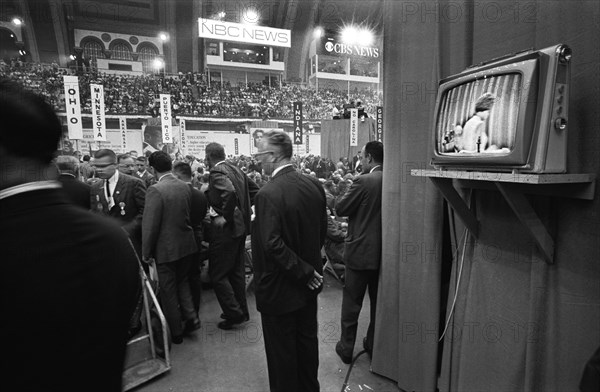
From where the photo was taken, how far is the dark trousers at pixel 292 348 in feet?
6.94

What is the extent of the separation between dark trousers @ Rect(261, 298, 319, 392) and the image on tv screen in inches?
52.0

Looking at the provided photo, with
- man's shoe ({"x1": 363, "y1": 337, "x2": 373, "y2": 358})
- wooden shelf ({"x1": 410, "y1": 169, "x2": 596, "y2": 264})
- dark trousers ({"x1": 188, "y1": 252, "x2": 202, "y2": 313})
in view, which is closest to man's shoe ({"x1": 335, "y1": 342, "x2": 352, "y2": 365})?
man's shoe ({"x1": 363, "y1": 337, "x2": 373, "y2": 358})

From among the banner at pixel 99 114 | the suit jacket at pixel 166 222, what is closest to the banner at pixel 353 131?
the banner at pixel 99 114

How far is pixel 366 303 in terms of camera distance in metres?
4.09

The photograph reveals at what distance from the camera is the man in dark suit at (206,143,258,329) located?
11.3ft

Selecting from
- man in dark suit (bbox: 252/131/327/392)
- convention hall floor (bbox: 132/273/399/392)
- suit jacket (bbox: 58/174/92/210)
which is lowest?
convention hall floor (bbox: 132/273/399/392)

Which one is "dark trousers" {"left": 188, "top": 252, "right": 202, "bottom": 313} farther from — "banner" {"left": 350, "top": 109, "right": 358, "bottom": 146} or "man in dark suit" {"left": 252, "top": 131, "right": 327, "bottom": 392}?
"banner" {"left": 350, "top": 109, "right": 358, "bottom": 146}

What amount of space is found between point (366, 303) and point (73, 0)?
24.0 metres

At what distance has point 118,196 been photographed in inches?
136

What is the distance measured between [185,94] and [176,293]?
65.8 ft

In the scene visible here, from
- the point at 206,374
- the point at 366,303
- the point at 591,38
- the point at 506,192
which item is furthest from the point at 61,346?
the point at 366,303

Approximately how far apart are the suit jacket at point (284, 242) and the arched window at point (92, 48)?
79.7 ft

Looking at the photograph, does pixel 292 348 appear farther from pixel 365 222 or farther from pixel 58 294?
pixel 58 294

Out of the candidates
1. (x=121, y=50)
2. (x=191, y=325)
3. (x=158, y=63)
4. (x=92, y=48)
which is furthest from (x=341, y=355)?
(x=92, y=48)
